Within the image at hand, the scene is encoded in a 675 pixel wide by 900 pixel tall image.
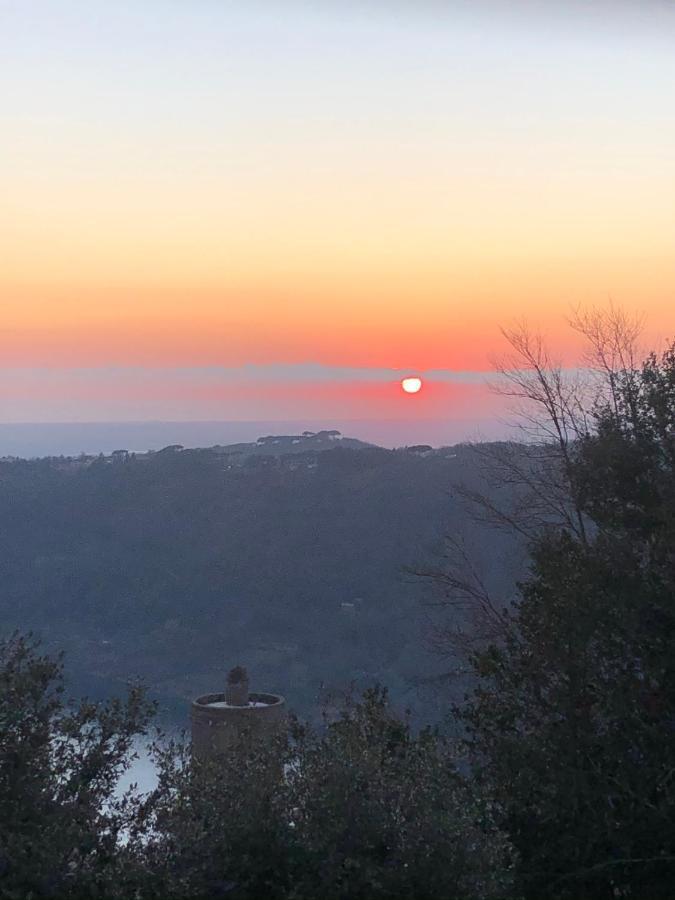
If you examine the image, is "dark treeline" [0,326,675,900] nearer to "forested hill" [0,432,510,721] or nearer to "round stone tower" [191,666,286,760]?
"round stone tower" [191,666,286,760]

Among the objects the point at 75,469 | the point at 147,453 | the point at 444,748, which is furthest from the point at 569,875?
the point at 147,453

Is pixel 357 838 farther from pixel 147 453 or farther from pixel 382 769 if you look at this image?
pixel 147 453

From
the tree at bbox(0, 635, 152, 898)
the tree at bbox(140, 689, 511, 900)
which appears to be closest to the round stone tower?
the tree at bbox(0, 635, 152, 898)

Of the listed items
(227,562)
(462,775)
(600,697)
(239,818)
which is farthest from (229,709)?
(227,562)

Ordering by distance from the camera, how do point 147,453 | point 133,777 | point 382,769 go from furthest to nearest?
point 147,453, point 133,777, point 382,769

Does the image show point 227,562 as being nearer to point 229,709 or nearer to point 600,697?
point 229,709
